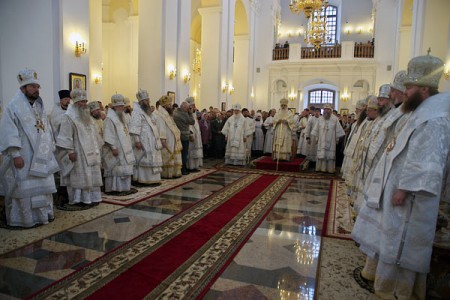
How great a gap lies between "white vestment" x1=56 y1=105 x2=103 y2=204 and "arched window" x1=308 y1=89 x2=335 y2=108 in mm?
22042

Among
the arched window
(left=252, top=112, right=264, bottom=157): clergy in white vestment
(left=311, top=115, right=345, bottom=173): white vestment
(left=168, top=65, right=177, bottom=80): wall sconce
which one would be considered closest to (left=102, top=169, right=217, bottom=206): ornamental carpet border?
(left=311, top=115, right=345, bottom=173): white vestment

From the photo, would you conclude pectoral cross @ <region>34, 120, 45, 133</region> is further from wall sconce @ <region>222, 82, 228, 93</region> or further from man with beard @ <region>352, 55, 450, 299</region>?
wall sconce @ <region>222, 82, 228, 93</region>

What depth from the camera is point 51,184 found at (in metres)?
4.59

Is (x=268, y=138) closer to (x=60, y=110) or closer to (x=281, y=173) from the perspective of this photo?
(x=281, y=173)

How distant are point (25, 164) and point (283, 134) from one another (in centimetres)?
711

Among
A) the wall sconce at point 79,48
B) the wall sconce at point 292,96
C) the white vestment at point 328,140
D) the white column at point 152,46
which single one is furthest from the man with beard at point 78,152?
the wall sconce at point 292,96

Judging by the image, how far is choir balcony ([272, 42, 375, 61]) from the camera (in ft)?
69.8

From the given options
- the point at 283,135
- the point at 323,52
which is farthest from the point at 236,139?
the point at 323,52

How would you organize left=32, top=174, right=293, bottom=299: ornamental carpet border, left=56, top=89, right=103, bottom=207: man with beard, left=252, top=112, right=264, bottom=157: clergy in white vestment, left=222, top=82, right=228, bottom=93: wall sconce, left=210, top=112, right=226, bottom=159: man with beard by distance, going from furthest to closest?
left=222, top=82, right=228, bottom=93: wall sconce, left=252, top=112, right=264, bottom=157: clergy in white vestment, left=210, top=112, right=226, bottom=159: man with beard, left=56, top=89, right=103, bottom=207: man with beard, left=32, top=174, right=293, bottom=299: ornamental carpet border

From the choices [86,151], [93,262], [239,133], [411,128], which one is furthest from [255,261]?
[239,133]

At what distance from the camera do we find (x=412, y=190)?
254cm

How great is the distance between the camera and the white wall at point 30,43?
721cm

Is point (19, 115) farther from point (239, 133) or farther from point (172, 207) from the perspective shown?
point (239, 133)

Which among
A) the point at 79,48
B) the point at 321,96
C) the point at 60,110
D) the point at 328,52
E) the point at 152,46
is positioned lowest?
the point at 60,110
